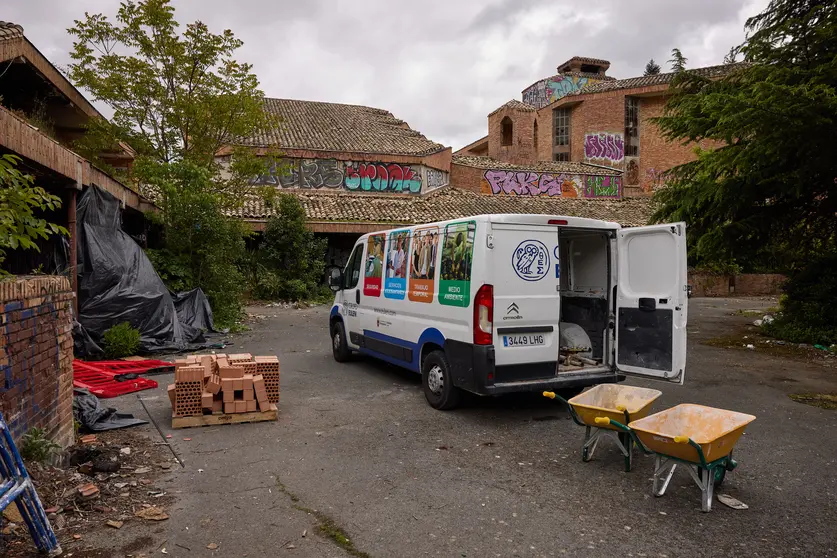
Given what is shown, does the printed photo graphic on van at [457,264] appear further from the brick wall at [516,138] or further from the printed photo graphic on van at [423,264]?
the brick wall at [516,138]

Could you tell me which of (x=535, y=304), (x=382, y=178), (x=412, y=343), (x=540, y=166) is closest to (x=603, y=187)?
(x=540, y=166)

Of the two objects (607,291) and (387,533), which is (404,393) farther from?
(387,533)

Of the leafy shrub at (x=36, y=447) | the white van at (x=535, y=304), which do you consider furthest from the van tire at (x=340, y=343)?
the leafy shrub at (x=36, y=447)

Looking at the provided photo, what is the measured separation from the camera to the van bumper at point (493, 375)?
5770 mm

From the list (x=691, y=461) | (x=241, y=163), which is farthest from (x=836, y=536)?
(x=241, y=163)

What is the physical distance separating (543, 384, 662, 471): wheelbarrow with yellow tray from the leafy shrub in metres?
3.94

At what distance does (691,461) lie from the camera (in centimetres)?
396

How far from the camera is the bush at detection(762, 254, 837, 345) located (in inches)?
473

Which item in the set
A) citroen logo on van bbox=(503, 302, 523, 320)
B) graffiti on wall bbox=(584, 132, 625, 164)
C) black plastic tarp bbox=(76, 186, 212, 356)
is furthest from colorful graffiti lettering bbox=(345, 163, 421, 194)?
citroen logo on van bbox=(503, 302, 523, 320)

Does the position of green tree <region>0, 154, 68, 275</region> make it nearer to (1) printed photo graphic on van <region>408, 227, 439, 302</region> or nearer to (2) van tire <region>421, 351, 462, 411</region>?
(1) printed photo graphic on van <region>408, 227, 439, 302</region>

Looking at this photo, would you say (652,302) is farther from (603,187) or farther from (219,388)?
(603,187)

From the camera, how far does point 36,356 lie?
434 centimetres

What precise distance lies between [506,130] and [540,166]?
5111mm

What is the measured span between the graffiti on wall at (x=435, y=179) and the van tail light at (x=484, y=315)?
67.5 feet
